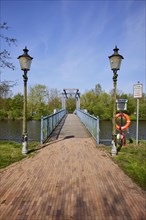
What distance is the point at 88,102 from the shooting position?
52.1 m

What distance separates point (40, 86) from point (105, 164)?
4469 cm

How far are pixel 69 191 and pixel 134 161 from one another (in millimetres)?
3012

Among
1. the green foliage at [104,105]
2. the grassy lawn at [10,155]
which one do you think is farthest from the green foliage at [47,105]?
the grassy lawn at [10,155]

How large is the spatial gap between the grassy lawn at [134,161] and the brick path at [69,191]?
0.23 metres

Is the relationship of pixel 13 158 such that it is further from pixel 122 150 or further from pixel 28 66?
pixel 122 150

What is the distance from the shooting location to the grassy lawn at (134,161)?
16.7ft

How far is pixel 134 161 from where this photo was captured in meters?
6.45

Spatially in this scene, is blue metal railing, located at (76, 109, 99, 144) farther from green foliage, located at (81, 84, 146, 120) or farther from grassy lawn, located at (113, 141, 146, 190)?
green foliage, located at (81, 84, 146, 120)

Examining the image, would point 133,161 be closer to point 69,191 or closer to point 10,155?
point 69,191

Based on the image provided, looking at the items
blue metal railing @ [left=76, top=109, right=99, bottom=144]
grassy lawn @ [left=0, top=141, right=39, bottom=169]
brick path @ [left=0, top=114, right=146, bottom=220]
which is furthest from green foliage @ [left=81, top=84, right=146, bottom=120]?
brick path @ [left=0, top=114, right=146, bottom=220]

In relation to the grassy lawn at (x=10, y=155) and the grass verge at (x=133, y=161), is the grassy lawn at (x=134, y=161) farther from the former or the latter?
the grassy lawn at (x=10, y=155)

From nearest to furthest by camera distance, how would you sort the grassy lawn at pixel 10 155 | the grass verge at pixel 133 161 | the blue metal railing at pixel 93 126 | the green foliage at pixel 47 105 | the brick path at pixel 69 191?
the brick path at pixel 69 191, the grass verge at pixel 133 161, the grassy lawn at pixel 10 155, the blue metal railing at pixel 93 126, the green foliage at pixel 47 105

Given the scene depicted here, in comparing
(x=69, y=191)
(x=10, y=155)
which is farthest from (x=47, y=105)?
(x=69, y=191)

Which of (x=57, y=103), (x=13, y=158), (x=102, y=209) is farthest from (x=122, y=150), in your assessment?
(x=57, y=103)
